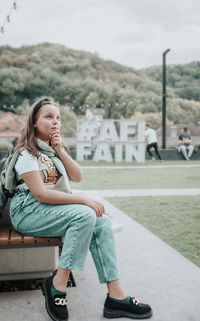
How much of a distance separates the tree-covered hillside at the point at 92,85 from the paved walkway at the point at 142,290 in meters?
47.3

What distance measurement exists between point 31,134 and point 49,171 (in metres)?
0.30

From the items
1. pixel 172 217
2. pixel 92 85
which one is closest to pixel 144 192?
pixel 172 217

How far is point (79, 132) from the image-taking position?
57.7 feet

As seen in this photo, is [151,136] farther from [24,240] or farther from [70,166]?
[24,240]

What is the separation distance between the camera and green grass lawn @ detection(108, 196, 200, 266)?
398cm

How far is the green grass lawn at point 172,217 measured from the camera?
3.98 metres

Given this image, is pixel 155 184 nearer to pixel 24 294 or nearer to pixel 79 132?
pixel 24 294

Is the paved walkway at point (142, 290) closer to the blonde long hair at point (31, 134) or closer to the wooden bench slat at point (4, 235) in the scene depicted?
the wooden bench slat at point (4, 235)

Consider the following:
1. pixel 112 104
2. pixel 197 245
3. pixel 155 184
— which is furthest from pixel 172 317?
pixel 112 104

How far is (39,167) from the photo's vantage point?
2.54m

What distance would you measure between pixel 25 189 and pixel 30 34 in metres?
108

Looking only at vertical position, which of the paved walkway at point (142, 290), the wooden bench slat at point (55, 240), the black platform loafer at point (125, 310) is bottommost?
the paved walkway at point (142, 290)

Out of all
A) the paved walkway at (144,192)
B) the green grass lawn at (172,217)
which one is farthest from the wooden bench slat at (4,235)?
the paved walkway at (144,192)

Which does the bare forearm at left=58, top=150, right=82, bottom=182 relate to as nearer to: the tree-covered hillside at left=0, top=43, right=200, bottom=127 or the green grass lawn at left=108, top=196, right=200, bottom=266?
the green grass lawn at left=108, top=196, right=200, bottom=266
